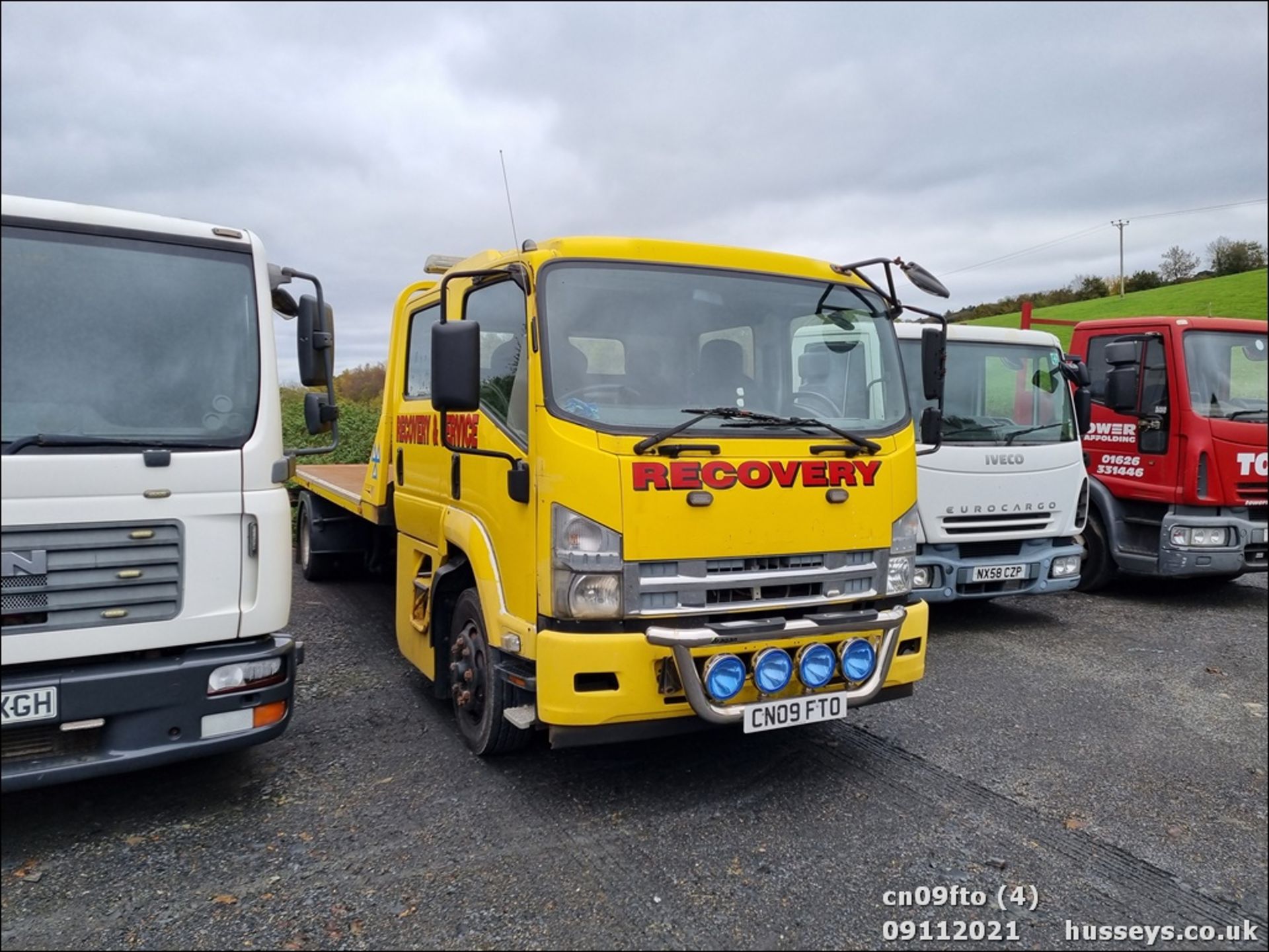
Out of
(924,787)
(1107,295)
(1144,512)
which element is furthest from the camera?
(1107,295)

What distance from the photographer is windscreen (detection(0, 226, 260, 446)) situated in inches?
123

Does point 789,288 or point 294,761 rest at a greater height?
point 789,288

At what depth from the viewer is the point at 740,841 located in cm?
329

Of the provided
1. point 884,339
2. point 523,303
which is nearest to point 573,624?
point 523,303

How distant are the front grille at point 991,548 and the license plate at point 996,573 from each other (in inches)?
5.3

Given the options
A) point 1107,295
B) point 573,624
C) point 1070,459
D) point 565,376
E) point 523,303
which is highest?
point 1107,295

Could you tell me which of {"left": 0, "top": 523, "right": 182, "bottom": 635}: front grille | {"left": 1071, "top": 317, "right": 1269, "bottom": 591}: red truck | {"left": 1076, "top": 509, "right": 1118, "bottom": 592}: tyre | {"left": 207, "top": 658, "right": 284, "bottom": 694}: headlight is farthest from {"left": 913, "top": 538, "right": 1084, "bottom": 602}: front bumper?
{"left": 0, "top": 523, "right": 182, "bottom": 635}: front grille

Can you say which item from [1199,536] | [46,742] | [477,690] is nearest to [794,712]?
[477,690]

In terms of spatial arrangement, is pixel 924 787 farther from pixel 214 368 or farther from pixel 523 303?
pixel 214 368

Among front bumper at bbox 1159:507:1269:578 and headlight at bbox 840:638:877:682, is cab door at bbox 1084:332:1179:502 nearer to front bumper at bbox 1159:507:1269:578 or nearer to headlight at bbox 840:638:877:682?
front bumper at bbox 1159:507:1269:578

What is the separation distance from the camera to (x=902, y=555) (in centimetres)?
387

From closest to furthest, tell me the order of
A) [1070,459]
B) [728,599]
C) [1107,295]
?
[728,599] < [1070,459] < [1107,295]

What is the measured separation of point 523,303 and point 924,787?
2.68 meters

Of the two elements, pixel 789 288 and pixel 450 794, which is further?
pixel 789 288
